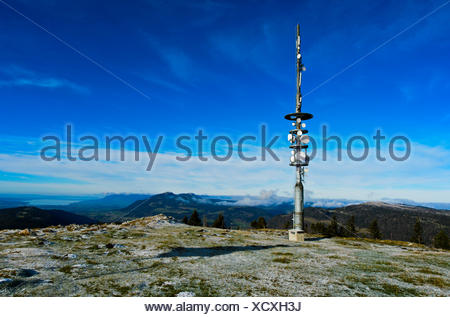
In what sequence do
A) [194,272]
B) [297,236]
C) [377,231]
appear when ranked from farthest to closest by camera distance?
[377,231], [297,236], [194,272]

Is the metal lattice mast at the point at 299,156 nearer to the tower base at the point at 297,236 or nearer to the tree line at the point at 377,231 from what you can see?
the tower base at the point at 297,236

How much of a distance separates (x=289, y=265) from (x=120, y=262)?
1146 centimetres

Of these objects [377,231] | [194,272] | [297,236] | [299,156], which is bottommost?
[377,231]

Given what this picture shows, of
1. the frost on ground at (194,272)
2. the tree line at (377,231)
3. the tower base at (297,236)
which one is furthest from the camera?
the tree line at (377,231)

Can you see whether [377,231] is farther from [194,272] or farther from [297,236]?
[194,272]

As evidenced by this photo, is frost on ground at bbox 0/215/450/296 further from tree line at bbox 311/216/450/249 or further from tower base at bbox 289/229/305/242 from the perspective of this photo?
tree line at bbox 311/216/450/249

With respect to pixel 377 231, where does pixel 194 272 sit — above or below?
above

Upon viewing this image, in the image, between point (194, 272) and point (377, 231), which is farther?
point (377, 231)

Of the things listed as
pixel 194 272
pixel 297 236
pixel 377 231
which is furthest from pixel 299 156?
pixel 377 231

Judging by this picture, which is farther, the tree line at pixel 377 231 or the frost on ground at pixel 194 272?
the tree line at pixel 377 231

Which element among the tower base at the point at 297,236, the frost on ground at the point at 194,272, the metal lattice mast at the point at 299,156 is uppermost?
the metal lattice mast at the point at 299,156

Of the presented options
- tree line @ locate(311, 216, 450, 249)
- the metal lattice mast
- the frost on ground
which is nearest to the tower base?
the metal lattice mast

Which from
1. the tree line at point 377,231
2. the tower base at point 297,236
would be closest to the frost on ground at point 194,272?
the tower base at point 297,236

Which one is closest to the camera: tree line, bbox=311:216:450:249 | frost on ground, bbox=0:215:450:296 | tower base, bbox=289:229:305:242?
frost on ground, bbox=0:215:450:296
